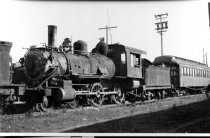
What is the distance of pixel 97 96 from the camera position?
1174 centimetres

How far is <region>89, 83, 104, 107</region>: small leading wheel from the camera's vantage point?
1161 centimetres

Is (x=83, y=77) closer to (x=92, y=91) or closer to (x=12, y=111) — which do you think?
(x=92, y=91)

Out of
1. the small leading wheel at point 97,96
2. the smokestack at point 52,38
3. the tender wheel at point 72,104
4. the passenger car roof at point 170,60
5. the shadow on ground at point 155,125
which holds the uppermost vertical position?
the smokestack at point 52,38

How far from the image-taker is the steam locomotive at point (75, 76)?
9.41 meters

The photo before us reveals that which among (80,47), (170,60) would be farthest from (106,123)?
(170,60)

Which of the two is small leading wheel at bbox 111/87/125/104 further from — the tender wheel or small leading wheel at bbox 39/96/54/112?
small leading wheel at bbox 39/96/54/112

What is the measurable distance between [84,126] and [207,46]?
389 cm

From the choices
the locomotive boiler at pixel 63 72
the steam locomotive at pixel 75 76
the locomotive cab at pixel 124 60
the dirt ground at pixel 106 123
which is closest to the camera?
the dirt ground at pixel 106 123

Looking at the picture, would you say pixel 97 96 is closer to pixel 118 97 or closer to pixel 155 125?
pixel 118 97

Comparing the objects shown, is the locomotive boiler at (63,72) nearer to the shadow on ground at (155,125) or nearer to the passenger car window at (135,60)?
the passenger car window at (135,60)

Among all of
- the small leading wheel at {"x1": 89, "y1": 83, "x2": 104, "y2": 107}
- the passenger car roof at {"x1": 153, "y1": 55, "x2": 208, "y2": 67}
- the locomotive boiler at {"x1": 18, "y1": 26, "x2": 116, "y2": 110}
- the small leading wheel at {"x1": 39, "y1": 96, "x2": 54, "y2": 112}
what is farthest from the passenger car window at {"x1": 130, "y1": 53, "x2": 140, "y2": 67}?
the passenger car roof at {"x1": 153, "y1": 55, "x2": 208, "y2": 67}

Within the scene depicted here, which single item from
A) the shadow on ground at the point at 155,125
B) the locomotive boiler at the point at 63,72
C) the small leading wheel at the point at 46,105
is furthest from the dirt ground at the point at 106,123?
the locomotive boiler at the point at 63,72

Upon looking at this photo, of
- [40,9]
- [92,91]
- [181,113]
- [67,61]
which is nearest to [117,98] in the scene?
[92,91]

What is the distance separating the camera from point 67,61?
10.9 meters
